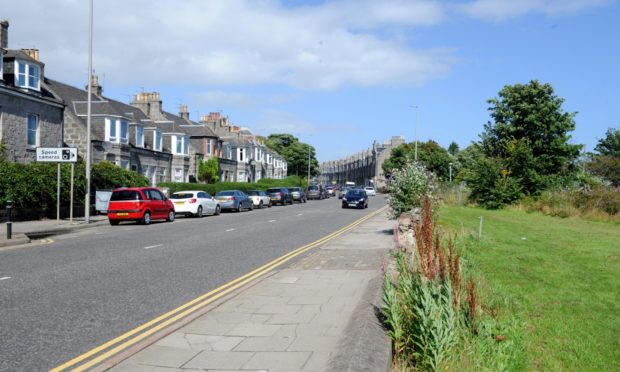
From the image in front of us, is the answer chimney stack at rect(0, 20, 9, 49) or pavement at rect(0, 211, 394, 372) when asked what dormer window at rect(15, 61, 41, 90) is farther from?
pavement at rect(0, 211, 394, 372)

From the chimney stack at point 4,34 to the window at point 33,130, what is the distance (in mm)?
4284

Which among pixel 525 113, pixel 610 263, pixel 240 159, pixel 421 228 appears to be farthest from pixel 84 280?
pixel 240 159

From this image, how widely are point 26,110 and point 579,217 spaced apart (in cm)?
3218

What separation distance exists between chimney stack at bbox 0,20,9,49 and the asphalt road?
18649 millimetres

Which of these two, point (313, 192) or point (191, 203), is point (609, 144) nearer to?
point (313, 192)

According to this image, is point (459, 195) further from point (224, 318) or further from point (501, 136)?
point (224, 318)

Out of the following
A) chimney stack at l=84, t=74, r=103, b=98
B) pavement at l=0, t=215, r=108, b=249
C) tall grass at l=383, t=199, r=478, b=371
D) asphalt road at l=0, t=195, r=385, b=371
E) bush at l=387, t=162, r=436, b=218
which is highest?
chimney stack at l=84, t=74, r=103, b=98

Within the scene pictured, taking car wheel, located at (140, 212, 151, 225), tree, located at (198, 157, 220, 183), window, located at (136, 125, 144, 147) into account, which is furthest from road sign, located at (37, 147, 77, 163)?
tree, located at (198, 157, 220, 183)

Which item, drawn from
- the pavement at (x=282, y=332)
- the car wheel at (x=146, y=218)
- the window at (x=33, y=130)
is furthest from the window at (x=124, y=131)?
the pavement at (x=282, y=332)

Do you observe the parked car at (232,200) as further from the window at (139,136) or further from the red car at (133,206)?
the window at (139,136)

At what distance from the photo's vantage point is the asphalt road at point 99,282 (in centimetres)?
609

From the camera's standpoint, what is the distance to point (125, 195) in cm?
2480

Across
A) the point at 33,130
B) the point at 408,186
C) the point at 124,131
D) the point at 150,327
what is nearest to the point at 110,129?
the point at 124,131

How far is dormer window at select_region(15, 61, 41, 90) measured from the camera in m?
31.8
